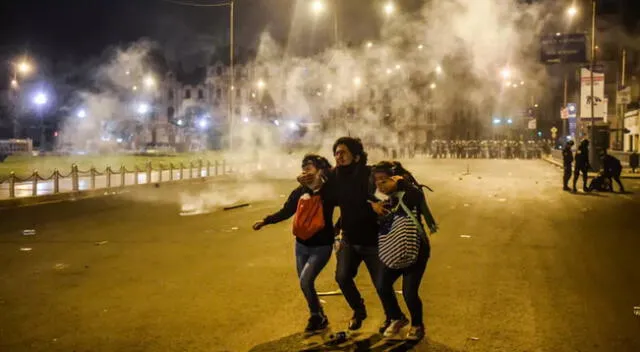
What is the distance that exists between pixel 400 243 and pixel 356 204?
0.47m

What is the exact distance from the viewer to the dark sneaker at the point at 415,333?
195 inches

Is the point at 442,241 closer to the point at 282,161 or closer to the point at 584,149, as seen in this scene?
the point at 584,149

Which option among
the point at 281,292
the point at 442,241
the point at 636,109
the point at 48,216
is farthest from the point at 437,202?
the point at 636,109

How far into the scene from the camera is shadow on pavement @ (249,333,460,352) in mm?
4777

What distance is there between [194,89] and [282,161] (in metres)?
62.0

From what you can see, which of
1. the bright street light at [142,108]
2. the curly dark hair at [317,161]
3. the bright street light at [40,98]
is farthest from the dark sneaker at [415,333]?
the bright street light at [142,108]

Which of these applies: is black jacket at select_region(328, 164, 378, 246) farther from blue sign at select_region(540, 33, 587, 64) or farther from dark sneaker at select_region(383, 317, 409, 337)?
blue sign at select_region(540, 33, 587, 64)

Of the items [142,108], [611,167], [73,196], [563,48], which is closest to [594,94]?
[563,48]

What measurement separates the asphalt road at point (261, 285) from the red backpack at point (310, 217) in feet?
2.67

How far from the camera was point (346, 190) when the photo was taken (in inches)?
195

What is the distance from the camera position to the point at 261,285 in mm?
7020

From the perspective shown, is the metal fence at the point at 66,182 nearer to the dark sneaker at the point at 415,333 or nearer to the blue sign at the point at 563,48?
the blue sign at the point at 563,48

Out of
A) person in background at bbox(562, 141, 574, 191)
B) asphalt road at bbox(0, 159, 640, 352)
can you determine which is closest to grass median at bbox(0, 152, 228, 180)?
person in background at bbox(562, 141, 574, 191)

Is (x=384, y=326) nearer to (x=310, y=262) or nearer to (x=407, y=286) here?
(x=407, y=286)
